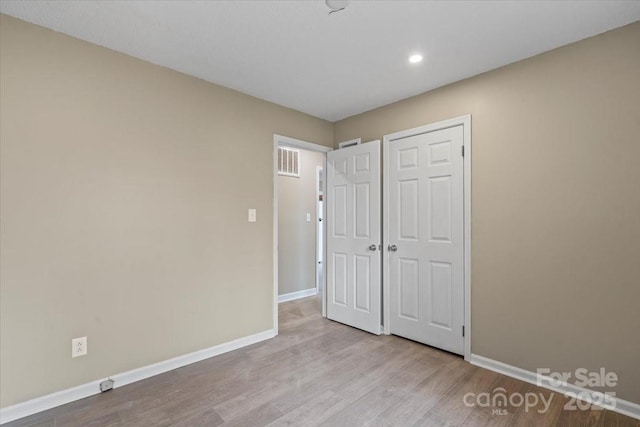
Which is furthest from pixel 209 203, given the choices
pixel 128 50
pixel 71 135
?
pixel 128 50

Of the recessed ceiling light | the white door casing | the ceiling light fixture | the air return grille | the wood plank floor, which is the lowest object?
the wood plank floor

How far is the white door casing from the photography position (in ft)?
10.6

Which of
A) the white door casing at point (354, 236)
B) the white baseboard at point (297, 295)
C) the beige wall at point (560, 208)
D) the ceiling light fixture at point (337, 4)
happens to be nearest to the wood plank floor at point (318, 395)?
the beige wall at point (560, 208)

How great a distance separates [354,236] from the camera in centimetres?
344

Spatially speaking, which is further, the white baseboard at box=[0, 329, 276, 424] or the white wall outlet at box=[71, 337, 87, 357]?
the white wall outlet at box=[71, 337, 87, 357]

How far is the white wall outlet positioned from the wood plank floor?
31cm

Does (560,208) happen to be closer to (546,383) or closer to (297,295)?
(546,383)

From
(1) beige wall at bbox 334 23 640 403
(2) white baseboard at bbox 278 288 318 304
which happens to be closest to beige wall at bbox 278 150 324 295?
(2) white baseboard at bbox 278 288 318 304

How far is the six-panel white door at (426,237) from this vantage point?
2672 mm

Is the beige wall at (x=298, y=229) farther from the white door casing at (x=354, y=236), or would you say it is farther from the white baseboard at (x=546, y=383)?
the white baseboard at (x=546, y=383)

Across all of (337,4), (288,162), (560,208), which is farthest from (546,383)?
(288,162)

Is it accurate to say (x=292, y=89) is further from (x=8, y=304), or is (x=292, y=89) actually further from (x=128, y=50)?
(x=8, y=304)

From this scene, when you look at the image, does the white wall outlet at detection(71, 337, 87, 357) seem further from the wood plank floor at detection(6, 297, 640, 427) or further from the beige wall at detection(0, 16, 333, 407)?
the wood plank floor at detection(6, 297, 640, 427)

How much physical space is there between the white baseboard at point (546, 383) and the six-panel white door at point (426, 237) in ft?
0.72
